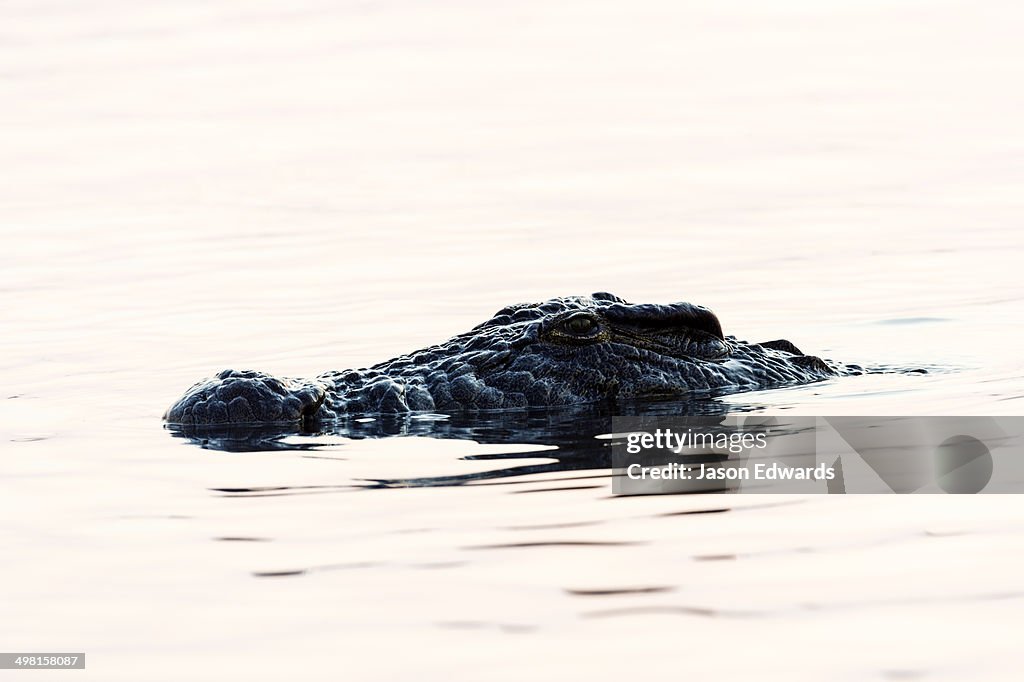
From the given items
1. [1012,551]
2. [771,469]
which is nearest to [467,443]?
[771,469]

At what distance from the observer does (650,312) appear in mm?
9922

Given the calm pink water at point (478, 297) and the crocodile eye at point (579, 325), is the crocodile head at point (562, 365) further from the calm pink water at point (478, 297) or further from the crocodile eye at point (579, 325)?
the calm pink water at point (478, 297)

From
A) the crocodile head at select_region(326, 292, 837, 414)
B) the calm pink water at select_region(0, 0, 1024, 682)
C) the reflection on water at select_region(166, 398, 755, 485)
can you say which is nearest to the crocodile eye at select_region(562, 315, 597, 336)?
the crocodile head at select_region(326, 292, 837, 414)

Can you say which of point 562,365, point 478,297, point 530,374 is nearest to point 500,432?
point 530,374

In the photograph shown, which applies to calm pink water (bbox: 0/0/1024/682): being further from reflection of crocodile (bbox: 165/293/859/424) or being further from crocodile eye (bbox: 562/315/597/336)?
crocodile eye (bbox: 562/315/597/336)

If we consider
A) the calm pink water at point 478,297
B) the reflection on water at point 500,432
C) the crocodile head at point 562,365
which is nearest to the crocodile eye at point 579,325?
the crocodile head at point 562,365

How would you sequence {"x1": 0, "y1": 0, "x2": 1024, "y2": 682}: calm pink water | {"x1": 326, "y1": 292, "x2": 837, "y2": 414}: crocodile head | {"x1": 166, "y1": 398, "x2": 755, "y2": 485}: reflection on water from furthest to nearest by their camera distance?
{"x1": 326, "y1": 292, "x2": 837, "y2": 414}: crocodile head < {"x1": 166, "y1": 398, "x2": 755, "y2": 485}: reflection on water < {"x1": 0, "y1": 0, "x2": 1024, "y2": 682}: calm pink water

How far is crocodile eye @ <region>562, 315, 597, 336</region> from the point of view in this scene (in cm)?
974

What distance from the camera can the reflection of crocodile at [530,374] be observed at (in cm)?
930

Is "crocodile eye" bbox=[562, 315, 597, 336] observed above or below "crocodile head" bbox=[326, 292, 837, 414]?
above

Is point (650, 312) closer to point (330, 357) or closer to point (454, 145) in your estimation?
point (330, 357)

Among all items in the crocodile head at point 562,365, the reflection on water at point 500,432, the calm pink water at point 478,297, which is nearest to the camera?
the calm pink water at point 478,297

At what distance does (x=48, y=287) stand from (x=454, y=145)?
12518 millimetres

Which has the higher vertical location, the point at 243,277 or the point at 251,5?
the point at 251,5
